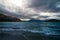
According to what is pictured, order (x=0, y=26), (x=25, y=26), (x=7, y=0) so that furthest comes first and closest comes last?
(x=25, y=26) < (x=0, y=26) < (x=7, y=0)

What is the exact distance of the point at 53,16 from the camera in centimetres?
243

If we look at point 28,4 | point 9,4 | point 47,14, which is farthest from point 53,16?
point 9,4

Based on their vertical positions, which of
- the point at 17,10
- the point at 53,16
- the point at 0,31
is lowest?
the point at 0,31

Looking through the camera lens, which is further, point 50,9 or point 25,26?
point 25,26

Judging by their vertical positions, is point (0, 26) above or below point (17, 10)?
below

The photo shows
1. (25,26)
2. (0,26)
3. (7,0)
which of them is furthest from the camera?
(25,26)

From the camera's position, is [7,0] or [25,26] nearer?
[7,0]

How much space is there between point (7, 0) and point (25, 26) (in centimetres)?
77

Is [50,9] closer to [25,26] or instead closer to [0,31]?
[25,26]

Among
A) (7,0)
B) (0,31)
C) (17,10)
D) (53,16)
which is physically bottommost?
(0,31)

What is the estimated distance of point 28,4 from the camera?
246cm

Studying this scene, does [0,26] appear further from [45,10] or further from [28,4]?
[45,10]

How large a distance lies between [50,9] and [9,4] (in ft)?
2.70

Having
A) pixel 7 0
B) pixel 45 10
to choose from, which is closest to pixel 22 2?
pixel 7 0
